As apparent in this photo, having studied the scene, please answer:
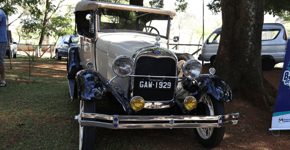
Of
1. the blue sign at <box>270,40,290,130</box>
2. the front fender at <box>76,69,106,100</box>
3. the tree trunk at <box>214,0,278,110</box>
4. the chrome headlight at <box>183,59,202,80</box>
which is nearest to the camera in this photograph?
the front fender at <box>76,69,106,100</box>

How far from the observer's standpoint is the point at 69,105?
5.00m

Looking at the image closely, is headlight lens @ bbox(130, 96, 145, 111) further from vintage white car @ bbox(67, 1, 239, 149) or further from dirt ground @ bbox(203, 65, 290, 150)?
dirt ground @ bbox(203, 65, 290, 150)

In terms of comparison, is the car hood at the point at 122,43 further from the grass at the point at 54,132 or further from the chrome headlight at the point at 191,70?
the grass at the point at 54,132

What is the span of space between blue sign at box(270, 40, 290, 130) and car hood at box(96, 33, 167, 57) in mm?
1950

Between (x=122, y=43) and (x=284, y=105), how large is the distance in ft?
8.89

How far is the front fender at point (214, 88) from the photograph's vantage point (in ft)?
10.5

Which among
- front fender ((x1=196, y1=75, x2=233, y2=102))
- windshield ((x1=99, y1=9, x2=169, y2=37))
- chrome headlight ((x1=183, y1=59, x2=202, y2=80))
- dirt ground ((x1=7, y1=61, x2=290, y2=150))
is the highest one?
windshield ((x1=99, y1=9, x2=169, y2=37))

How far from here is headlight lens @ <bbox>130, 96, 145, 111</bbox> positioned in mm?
2961

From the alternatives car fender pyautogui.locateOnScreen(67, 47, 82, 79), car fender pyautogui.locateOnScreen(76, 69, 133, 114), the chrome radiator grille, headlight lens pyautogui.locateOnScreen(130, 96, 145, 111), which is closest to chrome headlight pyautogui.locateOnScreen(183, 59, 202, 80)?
the chrome radiator grille

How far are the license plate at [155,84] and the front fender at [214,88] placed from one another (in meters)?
0.49

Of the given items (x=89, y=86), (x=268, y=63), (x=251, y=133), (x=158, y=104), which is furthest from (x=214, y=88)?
(x=268, y=63)

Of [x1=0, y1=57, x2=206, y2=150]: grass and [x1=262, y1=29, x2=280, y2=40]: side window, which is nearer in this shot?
[x1=0, y1=57, x2=206, y2=150]: grass

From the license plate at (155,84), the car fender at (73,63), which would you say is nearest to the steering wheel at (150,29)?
the license plate at (155,84)

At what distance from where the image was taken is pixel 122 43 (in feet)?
12.3
